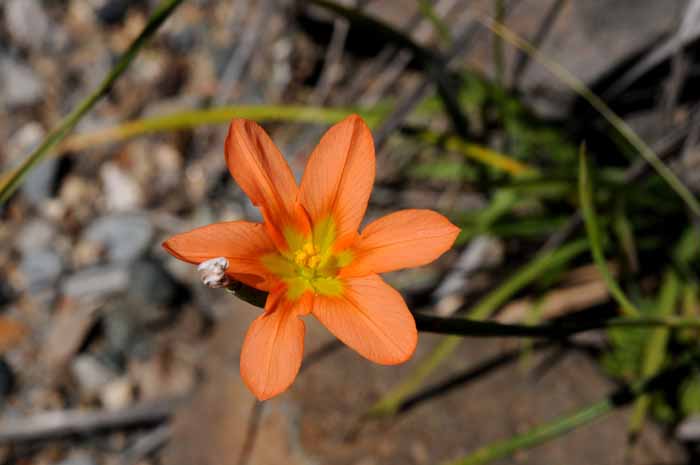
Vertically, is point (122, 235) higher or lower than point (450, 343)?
higher

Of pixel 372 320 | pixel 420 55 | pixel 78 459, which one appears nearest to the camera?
pixel 372 320

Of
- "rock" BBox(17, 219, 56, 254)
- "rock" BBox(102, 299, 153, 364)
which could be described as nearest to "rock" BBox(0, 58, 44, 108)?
"rock" BBox(17, 219, 56, 254)

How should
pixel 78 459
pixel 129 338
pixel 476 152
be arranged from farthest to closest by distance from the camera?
pixel 129 338 < pixel 78 459 < pixel 476 152

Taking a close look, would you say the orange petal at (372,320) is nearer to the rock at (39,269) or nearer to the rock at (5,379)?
the rock at (5,379)

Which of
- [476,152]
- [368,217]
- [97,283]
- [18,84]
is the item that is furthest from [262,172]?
[18,84]

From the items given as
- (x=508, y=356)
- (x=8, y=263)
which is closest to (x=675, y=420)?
(x=508, y=356)

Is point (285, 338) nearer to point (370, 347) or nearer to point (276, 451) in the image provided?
point (370, 347)

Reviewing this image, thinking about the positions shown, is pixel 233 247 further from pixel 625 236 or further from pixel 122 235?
pixel 122 235
